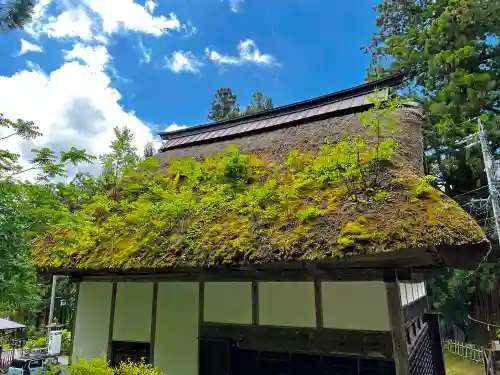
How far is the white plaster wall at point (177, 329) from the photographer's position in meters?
5.29

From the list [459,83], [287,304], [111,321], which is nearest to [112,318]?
[111,321]

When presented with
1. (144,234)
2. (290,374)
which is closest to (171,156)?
(144,234)

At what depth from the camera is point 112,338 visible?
232 inches

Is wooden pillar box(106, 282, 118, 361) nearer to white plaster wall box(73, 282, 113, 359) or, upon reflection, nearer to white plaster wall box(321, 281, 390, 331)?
white plaster wall box(73, 282, 113, 359)

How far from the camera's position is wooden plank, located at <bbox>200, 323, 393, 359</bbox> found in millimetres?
4125

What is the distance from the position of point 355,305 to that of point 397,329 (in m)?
0.56

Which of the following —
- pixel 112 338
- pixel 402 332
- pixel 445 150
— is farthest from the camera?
pixel 445 150

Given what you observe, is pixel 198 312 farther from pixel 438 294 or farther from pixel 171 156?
pixel 438 294

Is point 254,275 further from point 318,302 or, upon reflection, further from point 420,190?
point 420,190

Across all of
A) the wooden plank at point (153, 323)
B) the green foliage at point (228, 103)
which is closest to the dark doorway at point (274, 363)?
the wooden plank at point (153, 323)

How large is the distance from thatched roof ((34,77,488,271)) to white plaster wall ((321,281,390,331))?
354mm

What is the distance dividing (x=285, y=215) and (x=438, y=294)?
15.2 meters

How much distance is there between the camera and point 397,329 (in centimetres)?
394

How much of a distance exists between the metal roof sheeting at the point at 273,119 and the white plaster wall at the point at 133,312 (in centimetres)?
480
